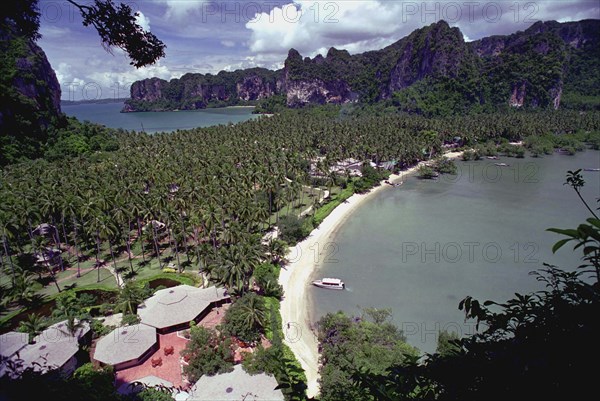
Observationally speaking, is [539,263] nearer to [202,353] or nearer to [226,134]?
[202,353]

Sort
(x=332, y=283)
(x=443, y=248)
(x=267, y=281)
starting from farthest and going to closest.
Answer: (x=443, y=248) < (x=332, y=283) < (x=267, y=281)

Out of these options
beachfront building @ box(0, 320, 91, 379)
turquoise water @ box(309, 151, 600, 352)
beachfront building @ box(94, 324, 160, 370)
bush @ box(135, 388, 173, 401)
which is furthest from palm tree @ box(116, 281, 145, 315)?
turquoise water @ box(309, 151, 600, 352)

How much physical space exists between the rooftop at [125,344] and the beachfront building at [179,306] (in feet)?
4.48

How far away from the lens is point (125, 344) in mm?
28484

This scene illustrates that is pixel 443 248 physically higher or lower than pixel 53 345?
higher

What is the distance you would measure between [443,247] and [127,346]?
39301 mm

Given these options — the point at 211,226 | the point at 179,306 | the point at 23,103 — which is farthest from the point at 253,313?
the point at 23,103

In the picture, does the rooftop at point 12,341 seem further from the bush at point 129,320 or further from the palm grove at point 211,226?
the bush at point 129,320

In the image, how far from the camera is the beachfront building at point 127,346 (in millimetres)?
27188

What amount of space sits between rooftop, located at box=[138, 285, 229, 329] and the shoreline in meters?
7.19

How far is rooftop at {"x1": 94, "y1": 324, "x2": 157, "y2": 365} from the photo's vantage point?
27.2m

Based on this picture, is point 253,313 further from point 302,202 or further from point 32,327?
point 302,202

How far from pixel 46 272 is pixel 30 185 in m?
18.1

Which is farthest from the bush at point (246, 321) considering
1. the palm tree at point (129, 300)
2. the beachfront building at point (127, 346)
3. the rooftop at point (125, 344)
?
the palm tree at point (129, 300)
